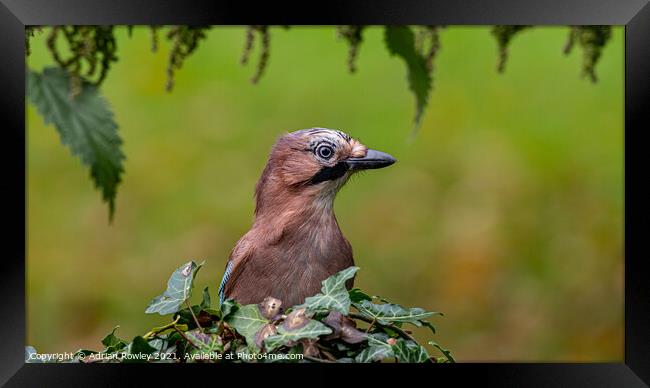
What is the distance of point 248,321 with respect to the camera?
10.6 feet

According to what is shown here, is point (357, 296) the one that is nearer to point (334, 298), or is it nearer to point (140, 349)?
point (334, 298)

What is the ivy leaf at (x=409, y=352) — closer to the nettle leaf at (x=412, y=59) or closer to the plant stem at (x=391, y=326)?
the plant stem at (x=391, y=326)

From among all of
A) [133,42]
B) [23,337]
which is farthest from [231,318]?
[133,42]

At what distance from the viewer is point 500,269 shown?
619 cm

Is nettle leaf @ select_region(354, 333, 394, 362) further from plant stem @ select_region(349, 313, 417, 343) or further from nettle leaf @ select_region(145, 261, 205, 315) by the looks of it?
nettle leaf @ select_region(145, 261, 205, 315)

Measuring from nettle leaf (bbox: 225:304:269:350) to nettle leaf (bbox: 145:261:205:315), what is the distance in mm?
200

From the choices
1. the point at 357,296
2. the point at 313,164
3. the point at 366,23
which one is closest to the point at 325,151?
the point at 313,164

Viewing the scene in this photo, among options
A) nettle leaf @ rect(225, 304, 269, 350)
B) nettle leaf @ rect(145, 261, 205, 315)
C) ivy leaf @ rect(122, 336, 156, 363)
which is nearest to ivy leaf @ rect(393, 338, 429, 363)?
nettle leaf @ rect(225, 304, 269, 350)

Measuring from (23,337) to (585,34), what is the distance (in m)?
2.81

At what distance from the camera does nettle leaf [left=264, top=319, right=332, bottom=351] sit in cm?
313

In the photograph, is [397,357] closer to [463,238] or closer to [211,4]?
[211,4]

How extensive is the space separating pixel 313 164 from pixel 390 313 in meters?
1.29

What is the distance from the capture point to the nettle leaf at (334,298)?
3199 millimetres

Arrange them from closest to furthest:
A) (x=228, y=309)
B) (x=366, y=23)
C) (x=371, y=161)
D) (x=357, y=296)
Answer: (x=228, y=309), (x=357, y=296), (x=366, y=23), (x=371, y=161)
